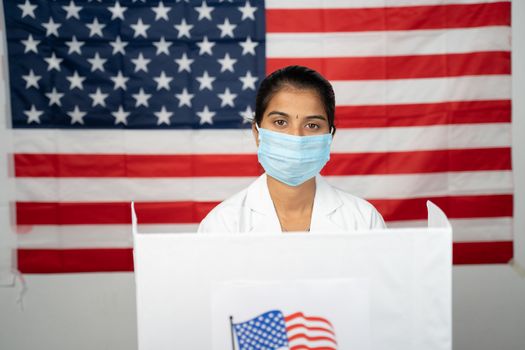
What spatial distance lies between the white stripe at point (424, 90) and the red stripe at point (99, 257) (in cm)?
70

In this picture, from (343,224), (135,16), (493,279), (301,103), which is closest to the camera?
(301,103)

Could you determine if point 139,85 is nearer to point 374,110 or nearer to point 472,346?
point 374,110

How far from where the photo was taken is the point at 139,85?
7.45 ft

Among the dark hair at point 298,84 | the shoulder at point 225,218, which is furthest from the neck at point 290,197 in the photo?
the dark hair at point 298,84

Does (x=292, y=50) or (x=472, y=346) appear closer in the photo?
(x=292, y=50)

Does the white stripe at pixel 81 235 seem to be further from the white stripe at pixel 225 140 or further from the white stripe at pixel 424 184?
the white stripe at pixel 424 184

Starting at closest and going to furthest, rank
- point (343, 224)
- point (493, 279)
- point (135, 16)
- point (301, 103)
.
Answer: point (301, 103) < point (343, 224) < point (135, 16) < point (493, 279)

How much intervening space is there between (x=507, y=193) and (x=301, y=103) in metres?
1.54

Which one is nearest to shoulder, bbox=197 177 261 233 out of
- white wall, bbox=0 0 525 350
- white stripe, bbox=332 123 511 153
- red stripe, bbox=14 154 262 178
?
red stripe, bbox=14 154 262 178

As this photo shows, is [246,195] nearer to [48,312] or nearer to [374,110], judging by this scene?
[374,110]

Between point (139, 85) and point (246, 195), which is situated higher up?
point (139, 85)

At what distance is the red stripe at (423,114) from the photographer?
7.53 feet

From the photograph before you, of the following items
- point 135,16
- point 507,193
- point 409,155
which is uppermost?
point 135,16

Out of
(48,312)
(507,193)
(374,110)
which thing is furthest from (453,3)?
(48,312)
